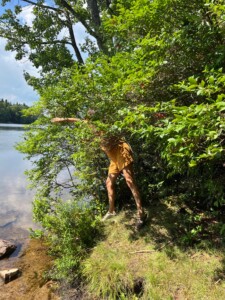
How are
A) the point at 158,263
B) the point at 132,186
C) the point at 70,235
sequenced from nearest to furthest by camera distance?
the point at 158,263
the point at 70,235
the point at 132,186

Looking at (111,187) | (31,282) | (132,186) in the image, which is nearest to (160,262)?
(132,186)

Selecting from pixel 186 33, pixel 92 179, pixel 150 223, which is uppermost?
pixel 186 33

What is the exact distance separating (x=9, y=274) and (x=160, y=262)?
298 cm

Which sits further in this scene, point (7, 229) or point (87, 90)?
point (7, 229)

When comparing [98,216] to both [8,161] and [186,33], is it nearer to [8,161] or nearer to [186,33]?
[186,33]

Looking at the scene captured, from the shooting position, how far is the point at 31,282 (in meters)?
4.84

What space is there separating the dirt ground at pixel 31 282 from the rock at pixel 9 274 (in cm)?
8

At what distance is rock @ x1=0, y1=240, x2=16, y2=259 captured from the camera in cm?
610

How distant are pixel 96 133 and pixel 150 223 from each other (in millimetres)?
1948

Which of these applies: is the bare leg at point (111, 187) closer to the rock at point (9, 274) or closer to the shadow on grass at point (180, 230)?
the shadow on grass at point (180, 230)

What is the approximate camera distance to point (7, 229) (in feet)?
25.8

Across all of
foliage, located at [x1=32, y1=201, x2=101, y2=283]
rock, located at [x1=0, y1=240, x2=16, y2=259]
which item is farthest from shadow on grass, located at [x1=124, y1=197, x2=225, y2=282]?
rock, located at [x1=0, y1=240, x2=16, y2=259]

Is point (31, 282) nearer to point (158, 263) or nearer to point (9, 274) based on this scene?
point (9, 274)

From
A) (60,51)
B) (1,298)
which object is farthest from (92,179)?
→ (60,51)
